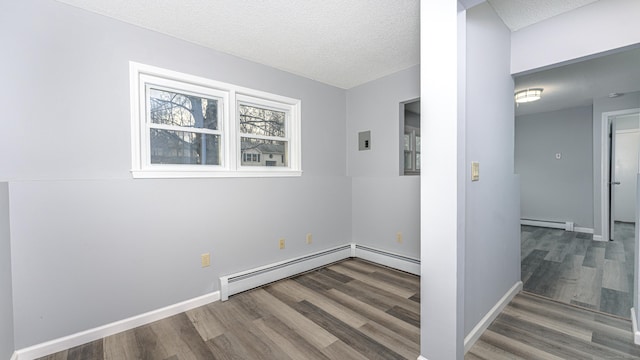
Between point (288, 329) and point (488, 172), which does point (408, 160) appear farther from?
point (288, 329)

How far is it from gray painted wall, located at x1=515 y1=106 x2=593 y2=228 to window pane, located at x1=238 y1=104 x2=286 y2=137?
5.90 meters

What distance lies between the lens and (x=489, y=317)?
198cm

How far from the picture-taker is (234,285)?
2.55 m

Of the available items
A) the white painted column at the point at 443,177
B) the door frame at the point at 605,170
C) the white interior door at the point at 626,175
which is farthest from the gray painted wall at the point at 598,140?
the white painted column at the point at 443,177

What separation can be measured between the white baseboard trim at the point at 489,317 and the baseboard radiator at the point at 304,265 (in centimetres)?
89

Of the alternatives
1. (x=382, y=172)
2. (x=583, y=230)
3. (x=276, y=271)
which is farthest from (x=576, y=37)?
(x=583, y=230)

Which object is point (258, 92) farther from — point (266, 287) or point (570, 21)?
point (570, 21)

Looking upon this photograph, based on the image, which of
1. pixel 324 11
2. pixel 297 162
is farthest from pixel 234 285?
pixel 324 11

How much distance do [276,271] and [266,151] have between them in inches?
55.1

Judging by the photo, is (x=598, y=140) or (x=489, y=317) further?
(x=598, y=140)

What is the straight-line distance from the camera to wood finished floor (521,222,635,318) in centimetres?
234

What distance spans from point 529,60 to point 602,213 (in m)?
4.11

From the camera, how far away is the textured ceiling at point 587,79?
2990 millimetres

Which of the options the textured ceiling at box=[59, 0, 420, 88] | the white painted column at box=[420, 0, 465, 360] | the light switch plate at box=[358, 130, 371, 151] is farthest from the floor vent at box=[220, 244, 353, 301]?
the textured ceiling at box=[59, 0, 420, 88]
